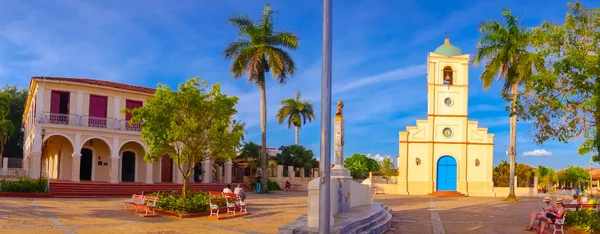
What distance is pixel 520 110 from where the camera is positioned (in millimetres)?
14734

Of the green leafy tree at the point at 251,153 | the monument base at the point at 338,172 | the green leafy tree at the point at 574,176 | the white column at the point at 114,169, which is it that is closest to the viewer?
the monument base at the point at 338,172

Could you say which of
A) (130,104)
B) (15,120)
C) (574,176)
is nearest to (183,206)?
(130,104)

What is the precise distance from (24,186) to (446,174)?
27.5 meters

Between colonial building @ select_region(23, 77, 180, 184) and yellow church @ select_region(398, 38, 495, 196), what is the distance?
17056 millimetres

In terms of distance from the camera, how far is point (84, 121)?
29.0 m

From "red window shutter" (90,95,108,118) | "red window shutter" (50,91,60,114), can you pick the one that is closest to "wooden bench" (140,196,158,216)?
"red window shutter" (50,91,60,114)

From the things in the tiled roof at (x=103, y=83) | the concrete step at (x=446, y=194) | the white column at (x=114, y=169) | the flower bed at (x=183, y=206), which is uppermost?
the tiled roof at (x=103, y=83)

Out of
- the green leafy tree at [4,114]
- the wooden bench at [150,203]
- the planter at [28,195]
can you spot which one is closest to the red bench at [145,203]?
the wooden bench at [150,203]

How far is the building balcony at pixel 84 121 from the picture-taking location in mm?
27875

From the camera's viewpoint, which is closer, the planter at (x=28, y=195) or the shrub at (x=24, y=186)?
the planter at (x=28, y=195)

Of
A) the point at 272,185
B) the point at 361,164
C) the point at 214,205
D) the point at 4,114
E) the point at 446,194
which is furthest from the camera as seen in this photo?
the point at 361,164

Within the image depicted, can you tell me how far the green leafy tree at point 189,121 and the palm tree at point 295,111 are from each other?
33.5 m

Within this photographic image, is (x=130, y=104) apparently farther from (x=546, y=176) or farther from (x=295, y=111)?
(x=546, y=176)

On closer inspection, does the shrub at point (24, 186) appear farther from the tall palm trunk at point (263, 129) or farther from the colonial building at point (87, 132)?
the tall palm trunk at point (263, 129)
